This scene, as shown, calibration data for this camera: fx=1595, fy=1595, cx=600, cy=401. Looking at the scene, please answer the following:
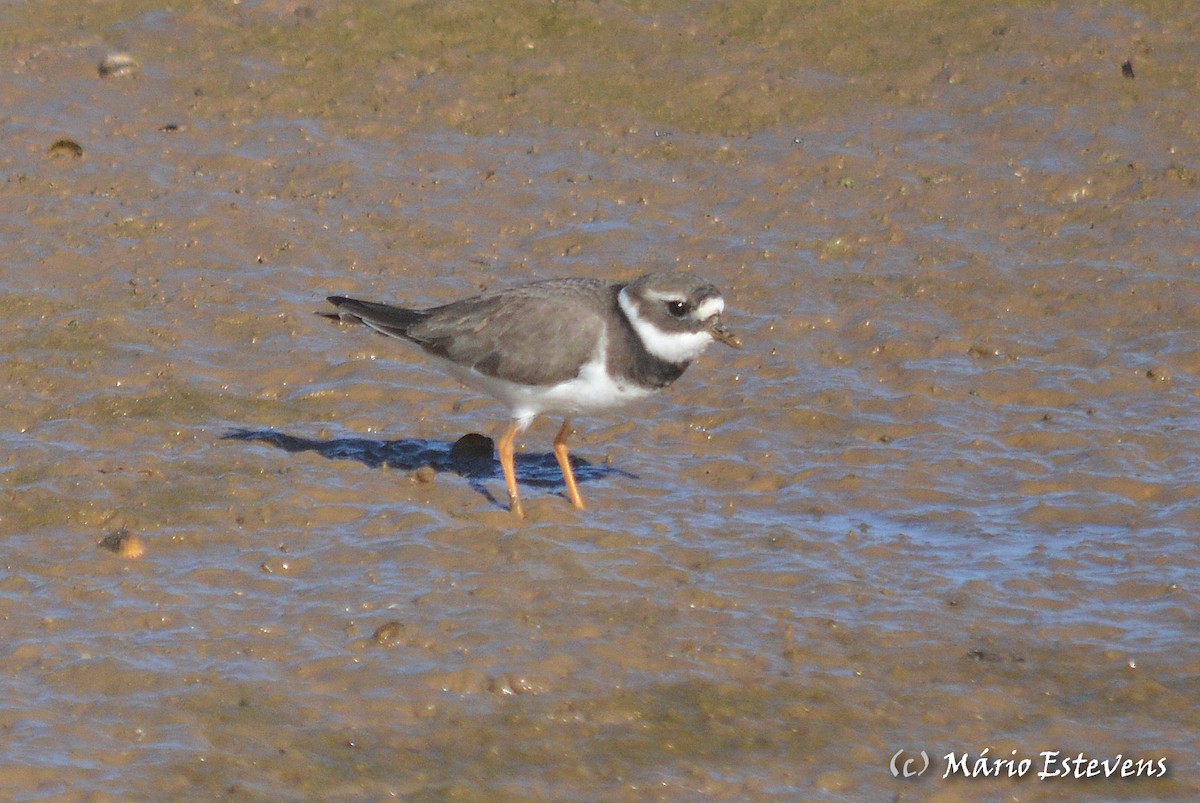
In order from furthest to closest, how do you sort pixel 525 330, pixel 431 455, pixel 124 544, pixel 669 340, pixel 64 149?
pixel 64 149
pixel 431 455
pixel 525 330
pixel 669 340
pixel 124 544

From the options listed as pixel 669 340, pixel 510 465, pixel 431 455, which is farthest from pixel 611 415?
pixel 669 340

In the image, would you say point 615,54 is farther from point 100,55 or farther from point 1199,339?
point 1199,339

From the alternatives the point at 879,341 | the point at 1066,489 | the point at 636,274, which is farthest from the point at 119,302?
the point at 1066,489

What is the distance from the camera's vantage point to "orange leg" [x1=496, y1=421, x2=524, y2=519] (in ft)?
29.4

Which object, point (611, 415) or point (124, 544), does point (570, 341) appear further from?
point (124, 544)

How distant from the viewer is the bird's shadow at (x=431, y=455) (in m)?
9.53

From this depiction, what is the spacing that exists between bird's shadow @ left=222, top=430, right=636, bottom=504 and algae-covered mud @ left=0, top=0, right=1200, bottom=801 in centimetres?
4

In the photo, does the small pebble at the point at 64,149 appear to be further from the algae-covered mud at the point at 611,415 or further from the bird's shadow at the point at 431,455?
the bird's shadow at the point at 431,455

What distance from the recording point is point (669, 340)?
8656mm

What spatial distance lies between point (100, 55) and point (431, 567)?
828cm

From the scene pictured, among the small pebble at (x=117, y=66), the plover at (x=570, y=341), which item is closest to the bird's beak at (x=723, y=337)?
the plover at (x=570, y=341)

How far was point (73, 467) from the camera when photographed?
8.95m

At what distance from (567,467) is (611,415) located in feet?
4.34

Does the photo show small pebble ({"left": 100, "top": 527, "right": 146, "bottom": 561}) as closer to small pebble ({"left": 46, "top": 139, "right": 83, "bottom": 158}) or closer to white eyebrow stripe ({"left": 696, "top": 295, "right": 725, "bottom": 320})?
white eyebrow stripe ({"left": 696, "top": 295, "right": 725, "bottom": 320})
